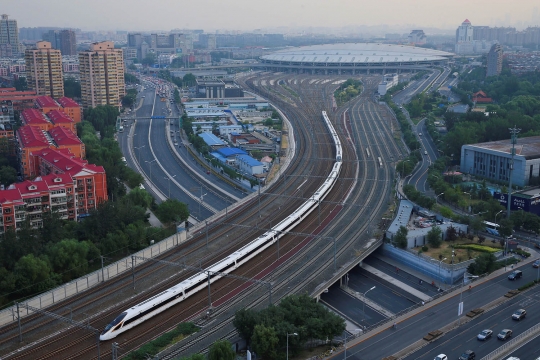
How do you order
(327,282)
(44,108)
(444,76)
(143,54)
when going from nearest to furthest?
1. (327,282)
2. (44,108)
3. (444,76)
4. (143,54)

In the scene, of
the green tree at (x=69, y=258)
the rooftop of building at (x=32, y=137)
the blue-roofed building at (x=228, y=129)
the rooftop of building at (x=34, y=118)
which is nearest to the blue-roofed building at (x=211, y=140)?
the blue-roofed building at (x=228, y=129)

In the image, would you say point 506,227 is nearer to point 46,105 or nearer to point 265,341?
point 265,341

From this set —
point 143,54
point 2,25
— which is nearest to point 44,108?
point 2,25

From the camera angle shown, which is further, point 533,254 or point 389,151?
point 389,151

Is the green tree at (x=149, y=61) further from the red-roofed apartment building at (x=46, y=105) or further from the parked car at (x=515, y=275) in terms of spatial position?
the parked car at (x=515, y=275)

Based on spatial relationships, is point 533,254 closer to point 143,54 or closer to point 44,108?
point 44,108
